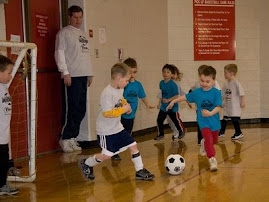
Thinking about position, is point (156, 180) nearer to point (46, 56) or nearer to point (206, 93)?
point (206, 93)

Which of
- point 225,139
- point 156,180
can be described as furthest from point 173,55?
point 156,180

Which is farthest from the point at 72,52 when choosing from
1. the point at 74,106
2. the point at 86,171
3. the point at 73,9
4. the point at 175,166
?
the point at 175,166

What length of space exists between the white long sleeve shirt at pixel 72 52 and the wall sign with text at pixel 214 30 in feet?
13.0

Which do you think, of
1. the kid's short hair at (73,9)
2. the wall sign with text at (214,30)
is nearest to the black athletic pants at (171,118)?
the wall sign with text at (214,30)

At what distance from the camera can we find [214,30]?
10.2m

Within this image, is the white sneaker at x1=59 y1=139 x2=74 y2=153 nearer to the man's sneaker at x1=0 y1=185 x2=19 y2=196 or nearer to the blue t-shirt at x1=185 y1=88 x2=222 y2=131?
the blue t-shirt at x1=185 y1=88 x2=222 y2=131

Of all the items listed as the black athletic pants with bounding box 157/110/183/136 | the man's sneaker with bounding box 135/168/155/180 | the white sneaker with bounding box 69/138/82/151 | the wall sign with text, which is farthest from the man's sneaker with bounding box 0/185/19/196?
the wall sign with text

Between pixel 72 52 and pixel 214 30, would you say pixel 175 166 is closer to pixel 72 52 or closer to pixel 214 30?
pixel 72 52

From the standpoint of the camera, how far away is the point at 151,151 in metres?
6.70

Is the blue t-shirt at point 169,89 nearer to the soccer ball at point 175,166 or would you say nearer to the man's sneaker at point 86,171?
the soccer ball at point 175,166

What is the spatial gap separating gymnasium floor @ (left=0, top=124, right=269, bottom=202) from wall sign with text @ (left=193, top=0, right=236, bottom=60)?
3.81m

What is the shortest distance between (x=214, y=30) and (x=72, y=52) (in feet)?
14.7

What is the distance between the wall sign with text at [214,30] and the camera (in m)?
10.2

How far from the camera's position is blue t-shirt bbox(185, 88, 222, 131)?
538cm
